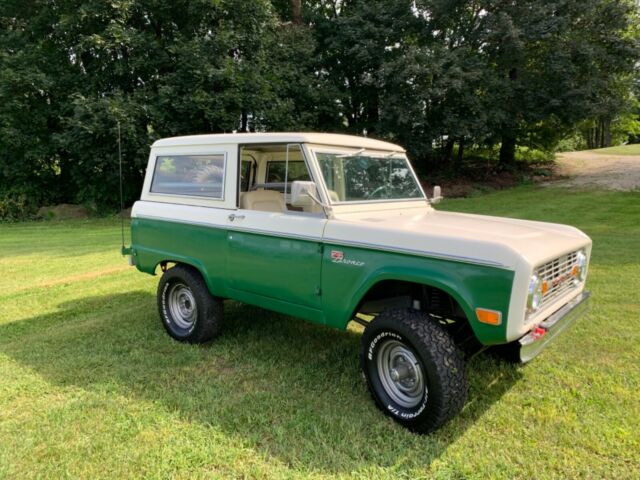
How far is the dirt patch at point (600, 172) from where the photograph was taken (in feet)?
A: 58.1

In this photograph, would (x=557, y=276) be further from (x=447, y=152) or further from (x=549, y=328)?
(x=447, y=152)

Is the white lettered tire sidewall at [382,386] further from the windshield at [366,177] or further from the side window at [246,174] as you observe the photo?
the side window at [246,174]

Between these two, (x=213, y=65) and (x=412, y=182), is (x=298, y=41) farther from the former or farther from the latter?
(x=412, y=182)

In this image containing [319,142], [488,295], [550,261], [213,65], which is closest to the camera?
[488,295]

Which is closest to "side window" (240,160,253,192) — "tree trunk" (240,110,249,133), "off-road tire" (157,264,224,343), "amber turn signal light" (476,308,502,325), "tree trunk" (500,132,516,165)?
"off-road tire" (157,264,224,343)

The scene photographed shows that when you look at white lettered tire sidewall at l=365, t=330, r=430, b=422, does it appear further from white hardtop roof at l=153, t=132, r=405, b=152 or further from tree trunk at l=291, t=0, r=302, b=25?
tree trunk at l=291, t=0, r=302, b=25

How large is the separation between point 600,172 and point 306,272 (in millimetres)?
20880

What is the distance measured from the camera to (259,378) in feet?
13.0

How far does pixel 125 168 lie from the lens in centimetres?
1717

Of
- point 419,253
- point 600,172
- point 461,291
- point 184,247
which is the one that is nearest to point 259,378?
point 184,247

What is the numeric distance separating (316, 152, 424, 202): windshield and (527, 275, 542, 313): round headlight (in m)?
1.64

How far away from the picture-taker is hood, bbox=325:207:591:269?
2.80 meters

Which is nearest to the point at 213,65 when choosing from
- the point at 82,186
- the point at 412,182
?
the point at 82,186

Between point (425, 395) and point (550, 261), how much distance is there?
124 cm
